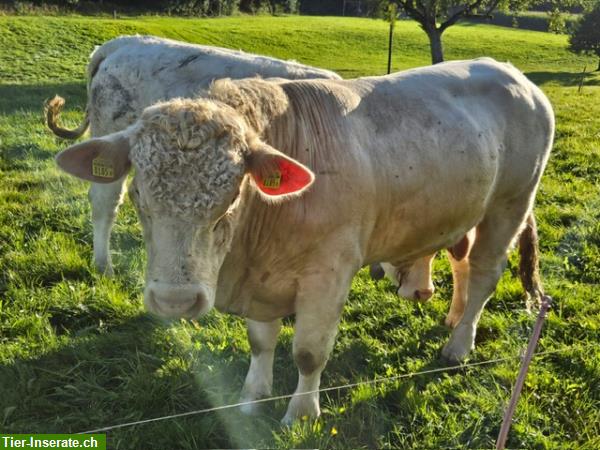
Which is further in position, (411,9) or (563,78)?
(563,78)

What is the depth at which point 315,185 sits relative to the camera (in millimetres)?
2818

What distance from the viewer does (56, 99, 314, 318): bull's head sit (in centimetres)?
222

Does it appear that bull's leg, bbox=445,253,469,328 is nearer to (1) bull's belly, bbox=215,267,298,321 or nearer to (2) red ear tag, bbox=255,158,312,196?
(1) bull's belly, bbox=215,267,298,321

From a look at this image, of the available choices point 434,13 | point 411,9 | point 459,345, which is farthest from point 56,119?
point 434,13

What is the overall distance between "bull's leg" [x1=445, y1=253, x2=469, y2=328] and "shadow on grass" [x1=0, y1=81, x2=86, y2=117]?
10346 millimetres

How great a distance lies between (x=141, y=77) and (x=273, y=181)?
2.86m

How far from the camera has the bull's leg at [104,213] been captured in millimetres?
5062

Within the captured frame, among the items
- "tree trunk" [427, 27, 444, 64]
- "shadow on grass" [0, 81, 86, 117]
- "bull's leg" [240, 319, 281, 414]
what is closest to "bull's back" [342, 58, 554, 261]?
"bull's leg" [240, 319, 281, 414]

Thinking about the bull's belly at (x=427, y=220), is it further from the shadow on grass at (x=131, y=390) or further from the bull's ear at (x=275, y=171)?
the shadow on grass at (x=131, y=390)

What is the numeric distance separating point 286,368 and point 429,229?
1.37m

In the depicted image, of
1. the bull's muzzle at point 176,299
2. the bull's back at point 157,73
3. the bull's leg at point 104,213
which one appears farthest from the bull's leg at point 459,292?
the bull's leg at point 104,213

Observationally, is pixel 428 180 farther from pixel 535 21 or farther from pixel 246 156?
pixel 535 21

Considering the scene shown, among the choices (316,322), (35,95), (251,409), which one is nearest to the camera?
(316,322)

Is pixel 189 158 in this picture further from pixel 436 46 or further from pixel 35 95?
pixel 436 46
